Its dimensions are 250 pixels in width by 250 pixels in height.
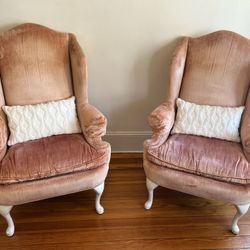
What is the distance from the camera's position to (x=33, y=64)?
1.88 meters

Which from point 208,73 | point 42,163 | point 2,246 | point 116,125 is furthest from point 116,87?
point 2,246

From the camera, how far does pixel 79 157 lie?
5.41 ft

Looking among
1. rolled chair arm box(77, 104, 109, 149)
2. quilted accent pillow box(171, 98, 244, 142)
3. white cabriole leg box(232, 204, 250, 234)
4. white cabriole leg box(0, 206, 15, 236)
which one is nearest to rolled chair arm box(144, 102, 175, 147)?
quilted accent pillow box(171, 98, 244, 142)

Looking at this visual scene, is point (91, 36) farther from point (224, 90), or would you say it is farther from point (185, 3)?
point (224, 90)

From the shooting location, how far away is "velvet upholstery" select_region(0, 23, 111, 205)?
158 cm

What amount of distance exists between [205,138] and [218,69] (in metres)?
0.50

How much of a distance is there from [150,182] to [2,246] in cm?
99

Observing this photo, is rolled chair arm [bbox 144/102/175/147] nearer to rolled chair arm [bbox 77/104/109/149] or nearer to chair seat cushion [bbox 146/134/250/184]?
chair seat cushion [bbox 146/134/250/184]

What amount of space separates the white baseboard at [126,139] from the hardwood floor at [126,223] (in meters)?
0.47

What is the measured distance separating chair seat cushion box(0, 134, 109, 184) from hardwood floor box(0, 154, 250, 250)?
43 centimetres

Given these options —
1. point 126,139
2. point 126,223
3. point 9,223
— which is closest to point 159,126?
point 126,223

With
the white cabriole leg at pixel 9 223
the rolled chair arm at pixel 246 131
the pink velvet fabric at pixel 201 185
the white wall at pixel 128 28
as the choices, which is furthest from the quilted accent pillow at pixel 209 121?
the white cabriole leg at pixel 9 223

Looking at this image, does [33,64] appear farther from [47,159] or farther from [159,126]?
[159,126]

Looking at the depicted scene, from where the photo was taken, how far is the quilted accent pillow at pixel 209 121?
1845mm
